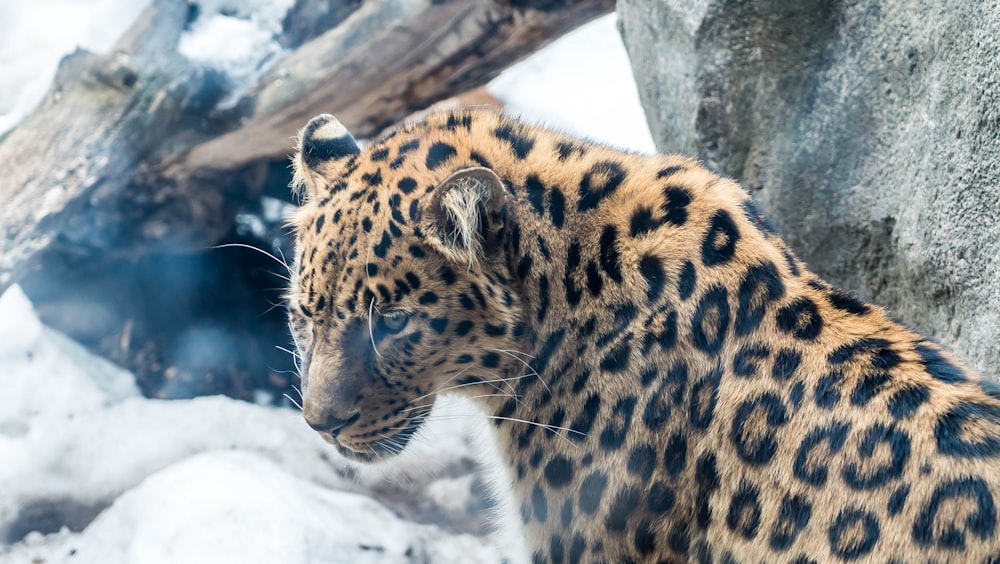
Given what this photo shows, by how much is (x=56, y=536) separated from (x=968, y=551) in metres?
3.79

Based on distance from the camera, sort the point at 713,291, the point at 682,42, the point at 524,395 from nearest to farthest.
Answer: the point at 713,291, the point at 524,395, the point at 682,42

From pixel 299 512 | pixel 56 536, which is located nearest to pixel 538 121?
pixel 299 512

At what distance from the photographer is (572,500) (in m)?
2.45

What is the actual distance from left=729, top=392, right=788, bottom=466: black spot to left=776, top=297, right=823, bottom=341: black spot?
0.55 ft

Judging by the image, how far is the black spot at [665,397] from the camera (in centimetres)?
239

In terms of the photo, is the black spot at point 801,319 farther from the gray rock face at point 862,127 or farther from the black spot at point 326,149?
the black spot at point 326,149

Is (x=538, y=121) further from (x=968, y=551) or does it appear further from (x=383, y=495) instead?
(x=383, y=495)

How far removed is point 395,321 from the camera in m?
2.60

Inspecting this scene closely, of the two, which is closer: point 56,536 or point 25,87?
point 56,536

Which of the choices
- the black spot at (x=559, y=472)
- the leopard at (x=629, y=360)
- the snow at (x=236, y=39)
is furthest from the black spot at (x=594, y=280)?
the snow at (x=236, y=39)

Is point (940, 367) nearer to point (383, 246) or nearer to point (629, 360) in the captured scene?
point (629, 360)

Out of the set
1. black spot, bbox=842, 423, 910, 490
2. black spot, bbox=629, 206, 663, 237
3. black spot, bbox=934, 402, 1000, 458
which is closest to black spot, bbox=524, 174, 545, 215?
black spot, bbox=629, 206, 663, 237

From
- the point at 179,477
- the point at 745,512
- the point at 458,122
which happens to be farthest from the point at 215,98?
the point at 745,512

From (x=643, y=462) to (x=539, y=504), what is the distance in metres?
0.31
